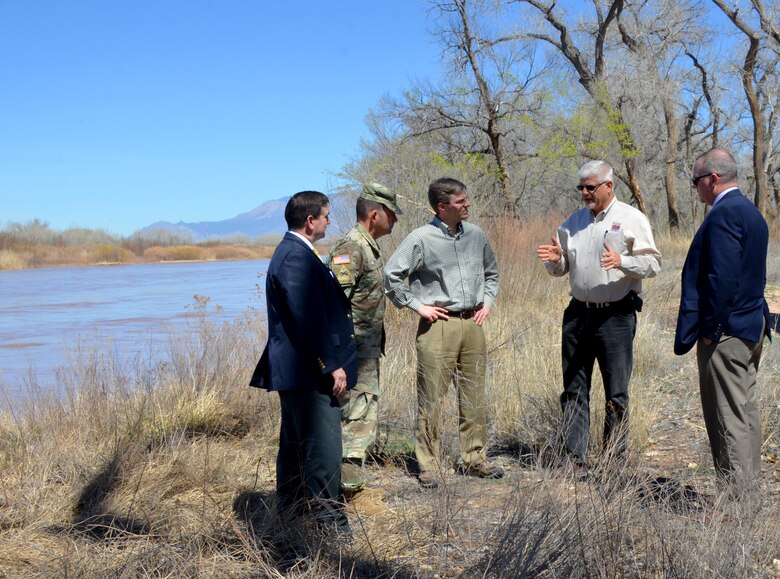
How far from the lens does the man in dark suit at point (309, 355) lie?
12.5ft

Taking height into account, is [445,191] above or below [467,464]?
above

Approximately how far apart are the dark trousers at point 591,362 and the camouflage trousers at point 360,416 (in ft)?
3.74

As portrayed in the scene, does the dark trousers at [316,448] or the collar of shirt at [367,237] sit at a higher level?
the collar of shirt at [367,237]

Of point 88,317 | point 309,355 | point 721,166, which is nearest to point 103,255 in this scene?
point 88,317

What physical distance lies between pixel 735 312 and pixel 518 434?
216 centimetres

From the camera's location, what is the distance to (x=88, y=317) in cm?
1977

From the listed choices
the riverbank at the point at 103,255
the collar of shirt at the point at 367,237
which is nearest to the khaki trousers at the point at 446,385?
the collar of shirt at the point at 367,237

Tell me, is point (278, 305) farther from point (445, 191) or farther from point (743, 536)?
point (743, 536)

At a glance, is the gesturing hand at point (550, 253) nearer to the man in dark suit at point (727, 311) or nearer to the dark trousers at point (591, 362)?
the dark trousers at point (591, 362)

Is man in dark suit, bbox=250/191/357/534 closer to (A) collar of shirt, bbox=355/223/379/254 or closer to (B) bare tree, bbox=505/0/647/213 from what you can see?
(A) collar of shirt, bbox=355/223/379/254

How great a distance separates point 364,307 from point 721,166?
206cm

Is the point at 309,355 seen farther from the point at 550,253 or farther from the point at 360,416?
the point at 550,253

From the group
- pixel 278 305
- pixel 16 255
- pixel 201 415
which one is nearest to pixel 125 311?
pixel 201 415

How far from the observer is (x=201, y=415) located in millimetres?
6457
